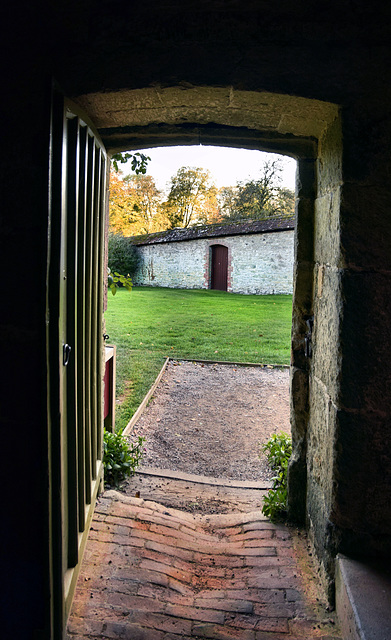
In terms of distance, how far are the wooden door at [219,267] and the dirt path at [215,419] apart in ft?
40.8

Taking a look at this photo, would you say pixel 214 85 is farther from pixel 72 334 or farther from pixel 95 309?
pixel 95 309

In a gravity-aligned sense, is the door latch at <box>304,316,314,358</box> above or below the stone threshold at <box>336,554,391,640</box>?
above

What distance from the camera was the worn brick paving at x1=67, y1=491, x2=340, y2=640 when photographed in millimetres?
2043

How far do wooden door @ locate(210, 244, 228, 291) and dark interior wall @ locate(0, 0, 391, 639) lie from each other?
1819cm

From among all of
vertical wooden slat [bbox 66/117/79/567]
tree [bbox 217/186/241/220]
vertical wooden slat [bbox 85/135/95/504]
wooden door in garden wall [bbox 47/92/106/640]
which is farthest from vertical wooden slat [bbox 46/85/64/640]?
tree [bbox 217/186/241/220]

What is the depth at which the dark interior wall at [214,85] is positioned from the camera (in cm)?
184

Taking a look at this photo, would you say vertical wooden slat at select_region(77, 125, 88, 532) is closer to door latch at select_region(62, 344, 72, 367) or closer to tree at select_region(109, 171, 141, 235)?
door latch at select_region(62, 344, 72, 367)

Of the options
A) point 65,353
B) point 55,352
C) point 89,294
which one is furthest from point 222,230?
point 55,352

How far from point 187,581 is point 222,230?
1799cm

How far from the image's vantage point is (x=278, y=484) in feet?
11.4

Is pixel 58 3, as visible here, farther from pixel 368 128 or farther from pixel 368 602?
pixel 368 602

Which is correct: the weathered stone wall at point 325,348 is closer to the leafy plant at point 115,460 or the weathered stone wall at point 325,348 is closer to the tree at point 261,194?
the leafy plant at point 115,460

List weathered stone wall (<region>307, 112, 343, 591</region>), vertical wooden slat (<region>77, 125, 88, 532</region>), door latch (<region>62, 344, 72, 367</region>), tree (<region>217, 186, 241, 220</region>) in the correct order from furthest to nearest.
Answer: tree (<region>217, 186, 241, 220</region>), vertical wooden slat (<region>77, 125, 88, 532</region>), weathered stone wall (<region>307, 112, 343, 591</region>), door latch (<region>62, 344, 72, 367</region>)

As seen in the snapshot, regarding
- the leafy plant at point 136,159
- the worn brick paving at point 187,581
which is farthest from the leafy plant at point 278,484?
the leafy plant at point 136,159
